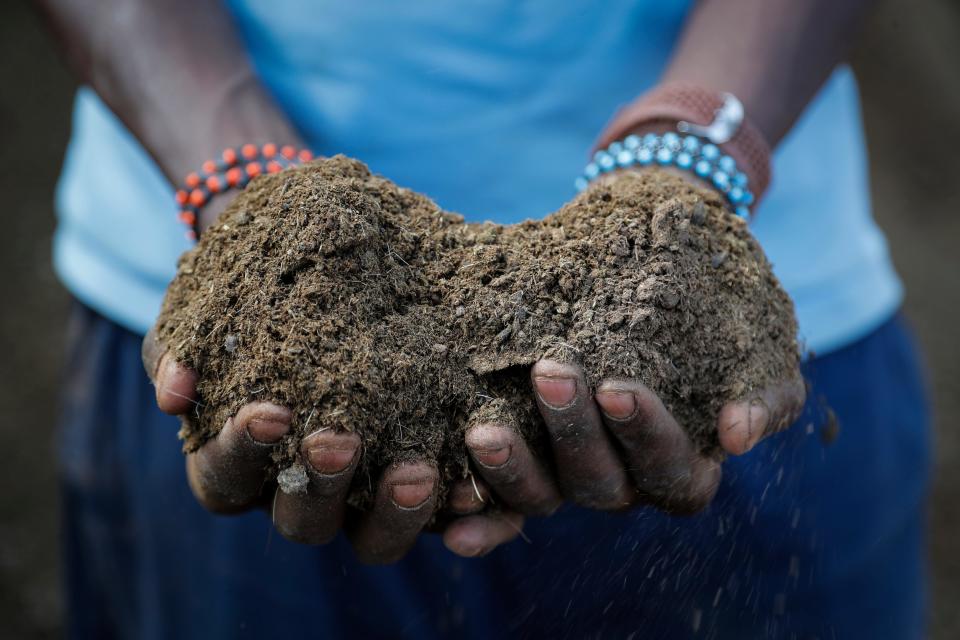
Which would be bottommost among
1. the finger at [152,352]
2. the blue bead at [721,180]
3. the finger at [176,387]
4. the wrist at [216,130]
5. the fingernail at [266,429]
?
the fingernail at [266,429]

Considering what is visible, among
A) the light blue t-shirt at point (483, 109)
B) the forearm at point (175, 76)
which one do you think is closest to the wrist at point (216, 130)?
the forearm at point (175, 76)

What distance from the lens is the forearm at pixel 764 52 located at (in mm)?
1817

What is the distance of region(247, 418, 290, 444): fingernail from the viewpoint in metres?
1.36

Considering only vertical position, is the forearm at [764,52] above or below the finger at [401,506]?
above

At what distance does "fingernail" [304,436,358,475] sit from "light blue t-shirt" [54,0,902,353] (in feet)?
2.38

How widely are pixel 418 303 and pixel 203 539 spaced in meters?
0.86

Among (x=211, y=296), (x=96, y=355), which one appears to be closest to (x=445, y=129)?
(x=211, y=296)

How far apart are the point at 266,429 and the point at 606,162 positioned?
0.84 m

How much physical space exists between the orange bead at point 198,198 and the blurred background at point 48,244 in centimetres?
308

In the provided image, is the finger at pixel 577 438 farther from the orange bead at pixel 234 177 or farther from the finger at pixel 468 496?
the orange bead at pixel 234 177

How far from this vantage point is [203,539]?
2.00 meters

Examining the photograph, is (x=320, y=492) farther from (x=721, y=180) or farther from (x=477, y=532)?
(x=721, y=180)

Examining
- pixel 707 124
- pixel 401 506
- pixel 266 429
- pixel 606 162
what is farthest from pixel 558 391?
pixel 707 124

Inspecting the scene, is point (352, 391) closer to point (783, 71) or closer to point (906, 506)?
point (783, 71)
